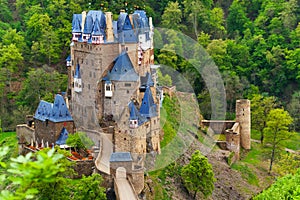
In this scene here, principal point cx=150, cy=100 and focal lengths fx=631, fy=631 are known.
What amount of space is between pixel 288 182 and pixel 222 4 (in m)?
61.4

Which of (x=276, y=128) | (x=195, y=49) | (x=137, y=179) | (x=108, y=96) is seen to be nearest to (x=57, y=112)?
Answer: (x=108, y=96)

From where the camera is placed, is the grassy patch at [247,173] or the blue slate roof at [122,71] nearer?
the blue slate roof at [122,71]

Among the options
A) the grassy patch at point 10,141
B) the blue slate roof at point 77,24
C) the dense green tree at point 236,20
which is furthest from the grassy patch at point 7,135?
the dense green tree at point 236,20

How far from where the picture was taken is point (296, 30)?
308ft

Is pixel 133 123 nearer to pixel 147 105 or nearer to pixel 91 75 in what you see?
pixel 147 105

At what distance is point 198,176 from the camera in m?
54.7

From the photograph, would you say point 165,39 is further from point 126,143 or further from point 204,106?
point 126,143

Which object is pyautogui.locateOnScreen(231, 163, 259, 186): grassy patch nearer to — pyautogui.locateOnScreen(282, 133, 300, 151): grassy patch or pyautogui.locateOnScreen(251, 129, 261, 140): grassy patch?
pyautogui.locateOnScreen(282, 133, 300, 151): grassy patch

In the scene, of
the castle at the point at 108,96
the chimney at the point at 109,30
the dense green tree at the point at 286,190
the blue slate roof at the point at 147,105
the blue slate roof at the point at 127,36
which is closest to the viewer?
the dense green tree at the point at 286,190

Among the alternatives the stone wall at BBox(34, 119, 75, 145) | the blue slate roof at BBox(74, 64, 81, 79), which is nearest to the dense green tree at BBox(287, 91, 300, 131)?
the blue slate roof at BBox(74, 64, 81, 79)

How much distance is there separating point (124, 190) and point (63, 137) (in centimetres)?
1009

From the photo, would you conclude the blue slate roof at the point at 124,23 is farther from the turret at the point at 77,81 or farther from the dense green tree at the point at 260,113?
the dense green tree at the point at 260,113

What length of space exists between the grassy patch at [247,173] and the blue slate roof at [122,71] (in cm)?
1786

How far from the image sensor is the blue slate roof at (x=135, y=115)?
5150 centimetres
